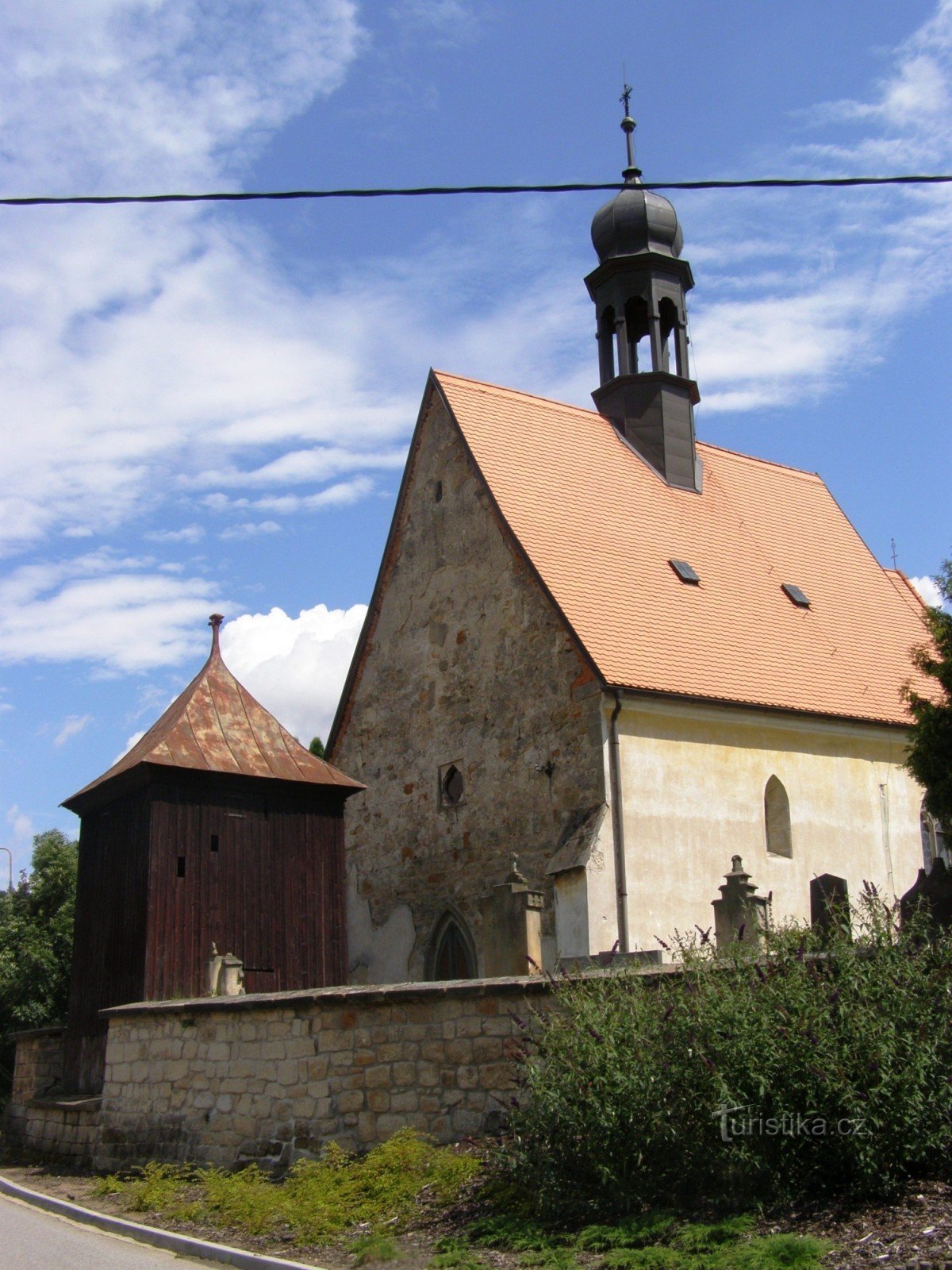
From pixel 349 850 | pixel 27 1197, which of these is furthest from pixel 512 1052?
pixel 349 850

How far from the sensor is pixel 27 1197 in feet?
40.2

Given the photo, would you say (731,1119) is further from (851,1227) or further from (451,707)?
(451,707)

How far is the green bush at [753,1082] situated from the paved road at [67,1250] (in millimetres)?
2389

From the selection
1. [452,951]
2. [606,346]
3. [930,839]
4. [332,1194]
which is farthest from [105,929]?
[606,346]

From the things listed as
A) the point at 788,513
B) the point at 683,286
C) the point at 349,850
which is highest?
the point at 683,286

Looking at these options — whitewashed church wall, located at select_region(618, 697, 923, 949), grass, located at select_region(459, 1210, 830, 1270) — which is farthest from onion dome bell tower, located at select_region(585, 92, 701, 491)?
grass, located at select_region(459, 1210, 830, 1270)

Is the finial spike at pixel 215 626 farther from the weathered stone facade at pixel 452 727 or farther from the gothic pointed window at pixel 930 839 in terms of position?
the gothic pointed window at pixel 930 839

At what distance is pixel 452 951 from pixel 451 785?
238 centimetres

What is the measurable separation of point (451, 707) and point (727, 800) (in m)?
4.38

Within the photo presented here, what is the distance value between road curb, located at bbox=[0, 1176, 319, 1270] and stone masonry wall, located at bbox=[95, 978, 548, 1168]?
114 centimetres

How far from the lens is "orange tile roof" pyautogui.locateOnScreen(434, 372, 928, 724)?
1798 cm

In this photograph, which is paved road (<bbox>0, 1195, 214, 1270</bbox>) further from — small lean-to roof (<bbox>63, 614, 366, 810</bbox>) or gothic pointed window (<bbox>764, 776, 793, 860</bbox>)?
gothic pointed window (<bbox>764, 776, 793, 860</bbox>)

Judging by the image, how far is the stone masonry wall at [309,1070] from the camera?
9.66 metres

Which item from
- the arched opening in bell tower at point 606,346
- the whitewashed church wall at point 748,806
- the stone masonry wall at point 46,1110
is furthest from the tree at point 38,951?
the arched opening in bell tower at point 606,346
